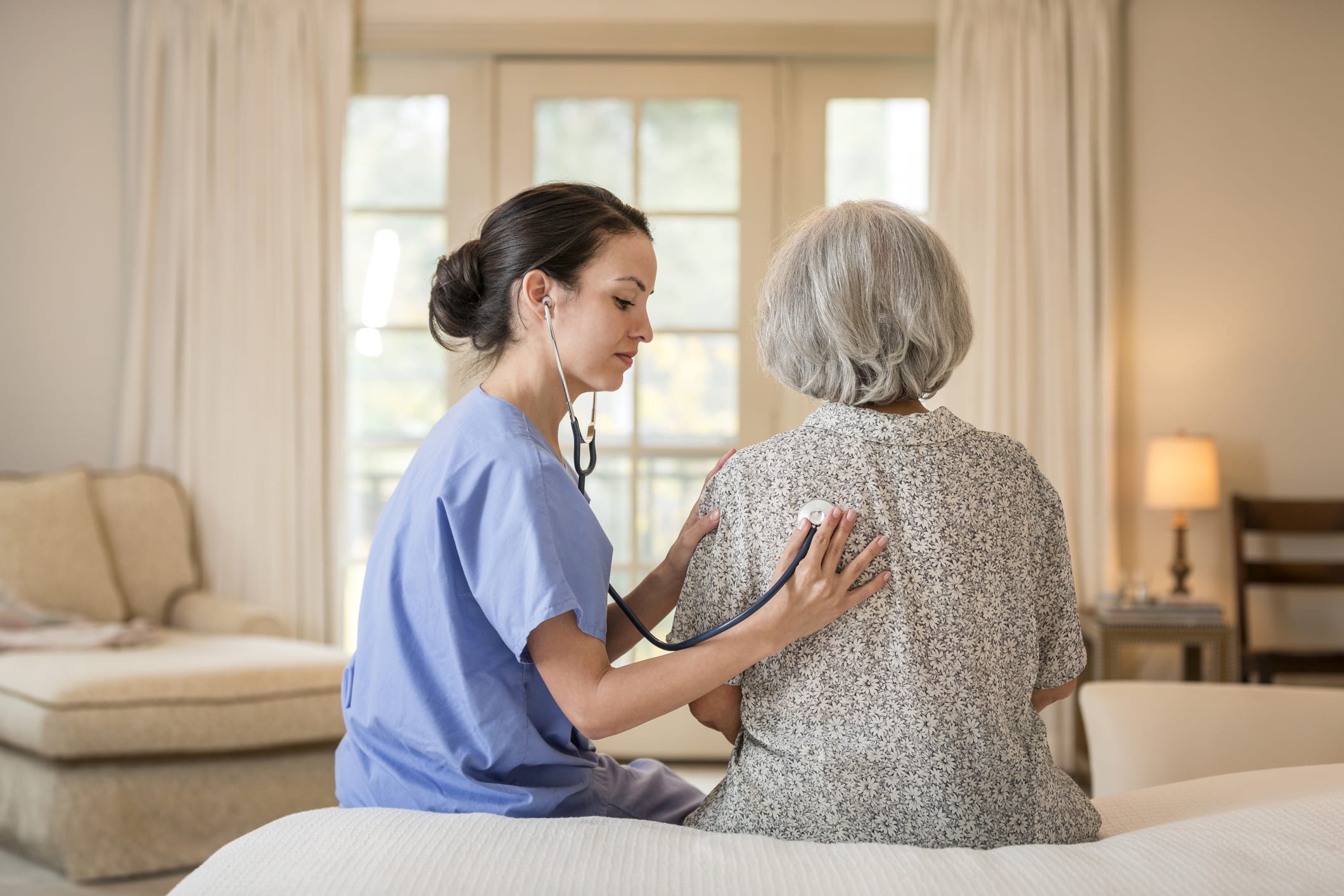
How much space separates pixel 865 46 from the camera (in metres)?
3.87

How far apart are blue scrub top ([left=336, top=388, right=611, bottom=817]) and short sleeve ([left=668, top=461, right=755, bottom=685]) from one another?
10 cm

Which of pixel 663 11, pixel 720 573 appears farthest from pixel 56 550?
pixel 720 573

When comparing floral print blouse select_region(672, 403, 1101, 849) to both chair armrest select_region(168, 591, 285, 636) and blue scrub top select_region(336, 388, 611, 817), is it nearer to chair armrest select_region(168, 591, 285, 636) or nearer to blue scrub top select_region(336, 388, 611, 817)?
blue scrub top select_region(336, 388, 611, 817)

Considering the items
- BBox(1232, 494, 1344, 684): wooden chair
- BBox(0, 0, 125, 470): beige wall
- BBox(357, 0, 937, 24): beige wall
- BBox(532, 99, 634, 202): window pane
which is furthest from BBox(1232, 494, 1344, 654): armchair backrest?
BBox(0, 0, 125, 470): beige wall

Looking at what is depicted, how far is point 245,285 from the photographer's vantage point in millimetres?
3900

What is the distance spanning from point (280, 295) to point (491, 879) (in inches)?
132

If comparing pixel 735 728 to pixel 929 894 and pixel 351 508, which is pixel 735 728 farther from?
pixel 351 508

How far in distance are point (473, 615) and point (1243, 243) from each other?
3646 mm

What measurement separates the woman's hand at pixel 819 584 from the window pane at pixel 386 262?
3149mm

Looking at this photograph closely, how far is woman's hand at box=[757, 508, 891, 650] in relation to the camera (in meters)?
1.07

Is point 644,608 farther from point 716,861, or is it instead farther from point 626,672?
point 716,861

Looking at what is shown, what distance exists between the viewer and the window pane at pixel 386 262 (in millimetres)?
4000

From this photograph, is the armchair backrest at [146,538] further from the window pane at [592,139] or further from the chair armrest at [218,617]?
the window pane at [592,139]

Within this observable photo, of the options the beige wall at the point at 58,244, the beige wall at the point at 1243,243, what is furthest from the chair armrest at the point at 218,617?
the beige wall at the point at 1243,243
